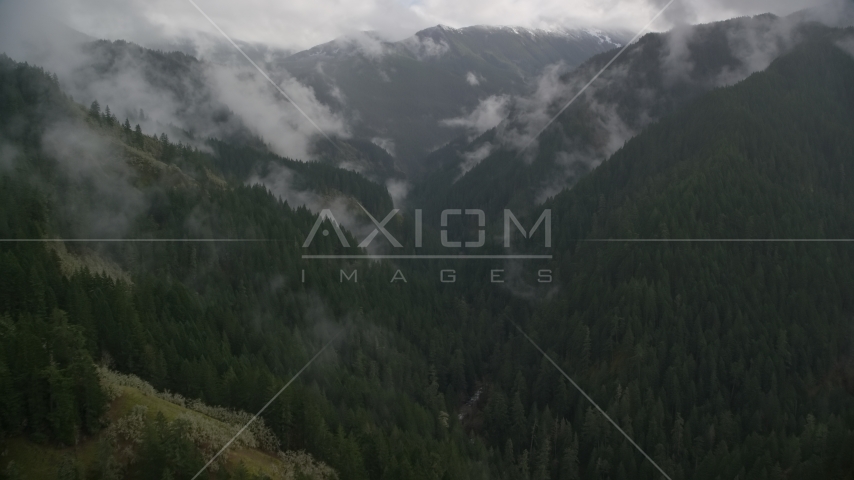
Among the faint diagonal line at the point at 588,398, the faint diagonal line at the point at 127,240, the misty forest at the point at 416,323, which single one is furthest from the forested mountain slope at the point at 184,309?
the faint diagonal line at the point at 588,398

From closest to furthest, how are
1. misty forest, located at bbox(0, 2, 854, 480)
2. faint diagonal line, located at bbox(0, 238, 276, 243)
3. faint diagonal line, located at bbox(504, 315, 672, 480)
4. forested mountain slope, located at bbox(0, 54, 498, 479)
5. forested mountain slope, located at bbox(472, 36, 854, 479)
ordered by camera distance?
1. forested mountain slope, located at bbox(0, 54, 498, 479)
2. misty forest, located at bbox(0, 2, 854, 480)
3. faint diagonal line, located at bbox(0, 238, 276, 243)
4. faint diagonal line, located at bbox(504, 315, 672, 480)
5. forested mountain slope, located at bbox(472, 36, 854, 479)

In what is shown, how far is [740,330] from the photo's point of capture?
9881cm

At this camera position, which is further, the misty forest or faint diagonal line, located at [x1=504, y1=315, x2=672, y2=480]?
faint diagonal line, located at [x1=504, y1=315, x2=672, y2=480]

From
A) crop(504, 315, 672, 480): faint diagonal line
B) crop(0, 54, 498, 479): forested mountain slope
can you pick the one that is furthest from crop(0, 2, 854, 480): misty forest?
crop(504, 315, 672, 480): faint diagonal line

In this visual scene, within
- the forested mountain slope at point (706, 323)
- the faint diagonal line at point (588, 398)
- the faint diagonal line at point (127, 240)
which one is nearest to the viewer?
the faint diagonal line at point (127, 240)

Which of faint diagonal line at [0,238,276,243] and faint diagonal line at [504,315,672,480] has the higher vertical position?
faint diagonal line at [0,238,276,243]

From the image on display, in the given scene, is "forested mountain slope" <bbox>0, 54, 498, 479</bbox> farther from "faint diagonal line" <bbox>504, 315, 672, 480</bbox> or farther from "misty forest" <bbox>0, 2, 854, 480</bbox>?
"faint diagonal line" <bbox>504, 315, 672, 480</bbox>

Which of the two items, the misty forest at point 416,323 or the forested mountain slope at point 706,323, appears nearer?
the misty forest at point 416,323

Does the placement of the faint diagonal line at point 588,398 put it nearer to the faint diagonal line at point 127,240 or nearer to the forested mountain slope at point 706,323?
the forested mountain slope at point 706,323

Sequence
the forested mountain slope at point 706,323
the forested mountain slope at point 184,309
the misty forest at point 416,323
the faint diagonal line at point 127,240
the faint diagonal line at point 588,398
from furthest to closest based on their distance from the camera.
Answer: the forested mountain slope at point 706,323, the faint diagonal line at point 588,398, the faint diagonal line at point 127,240, the misty forest at point 416,323, the forested mountain slope at point 184,309

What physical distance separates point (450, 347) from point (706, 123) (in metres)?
92.1

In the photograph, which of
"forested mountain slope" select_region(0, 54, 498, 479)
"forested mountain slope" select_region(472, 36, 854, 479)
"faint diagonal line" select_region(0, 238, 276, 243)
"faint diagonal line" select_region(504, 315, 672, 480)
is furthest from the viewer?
"forested mountain slope" select_region(472, 36, 854, 479)

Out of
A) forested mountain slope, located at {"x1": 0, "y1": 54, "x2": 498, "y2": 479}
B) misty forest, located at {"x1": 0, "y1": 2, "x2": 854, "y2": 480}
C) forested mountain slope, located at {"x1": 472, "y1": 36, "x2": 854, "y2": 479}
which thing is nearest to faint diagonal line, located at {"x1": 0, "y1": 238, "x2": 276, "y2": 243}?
misty forest, located at {"x1": 0, "y1": 2, "x2": 854, "y2": 480}

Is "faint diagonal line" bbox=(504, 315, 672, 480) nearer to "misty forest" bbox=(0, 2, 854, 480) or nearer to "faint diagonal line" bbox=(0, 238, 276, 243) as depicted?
"misty forest" bbox=(0, 2, 854, 480)
